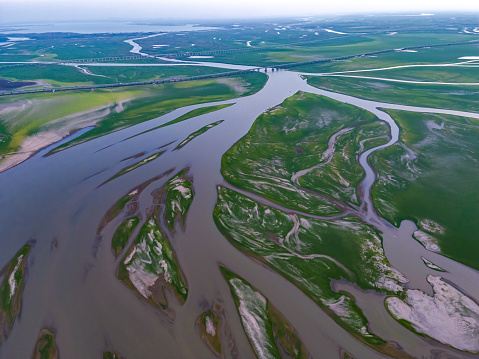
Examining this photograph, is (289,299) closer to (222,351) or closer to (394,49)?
(222,351)

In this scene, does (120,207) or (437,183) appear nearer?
(120,207)

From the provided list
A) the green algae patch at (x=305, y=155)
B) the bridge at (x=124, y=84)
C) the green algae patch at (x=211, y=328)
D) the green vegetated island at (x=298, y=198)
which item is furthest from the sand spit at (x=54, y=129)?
the green algae patch at (x=211, y=328)

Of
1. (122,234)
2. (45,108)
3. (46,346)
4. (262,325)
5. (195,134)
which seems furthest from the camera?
(45,108)

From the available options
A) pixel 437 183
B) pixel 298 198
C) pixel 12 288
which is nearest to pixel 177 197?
pixel 298 198

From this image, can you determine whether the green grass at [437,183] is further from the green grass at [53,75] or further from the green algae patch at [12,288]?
the green grass at [53,75]

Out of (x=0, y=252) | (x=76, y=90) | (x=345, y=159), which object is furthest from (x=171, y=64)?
(x=0, y=252)

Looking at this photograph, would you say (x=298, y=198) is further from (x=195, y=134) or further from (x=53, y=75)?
(x=53, y=75)
